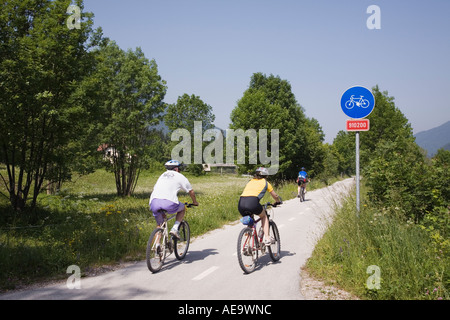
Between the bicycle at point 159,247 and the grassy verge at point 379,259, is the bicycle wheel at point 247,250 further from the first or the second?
the bicycle at point 159,247

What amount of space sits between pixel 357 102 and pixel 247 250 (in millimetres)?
3692

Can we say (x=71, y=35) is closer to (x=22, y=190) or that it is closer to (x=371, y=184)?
(x=22, y=190)

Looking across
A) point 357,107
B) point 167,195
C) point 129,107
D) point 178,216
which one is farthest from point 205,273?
point 129,107

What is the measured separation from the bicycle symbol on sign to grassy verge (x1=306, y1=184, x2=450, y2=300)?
2120 mm

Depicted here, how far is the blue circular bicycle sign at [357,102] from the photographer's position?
21.8 ft

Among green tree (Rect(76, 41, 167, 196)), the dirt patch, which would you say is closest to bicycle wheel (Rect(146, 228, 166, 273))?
the dirt patch

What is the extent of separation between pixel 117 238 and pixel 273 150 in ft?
81.6

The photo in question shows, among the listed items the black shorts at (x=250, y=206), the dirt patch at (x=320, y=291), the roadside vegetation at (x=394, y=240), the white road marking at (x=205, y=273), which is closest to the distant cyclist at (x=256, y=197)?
the black shorts at (x=250, y=206)

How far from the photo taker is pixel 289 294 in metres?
4.62

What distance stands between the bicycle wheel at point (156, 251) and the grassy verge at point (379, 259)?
2.59 meters

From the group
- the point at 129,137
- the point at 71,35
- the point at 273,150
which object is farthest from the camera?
the point at 273,150

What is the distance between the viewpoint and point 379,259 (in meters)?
4.97

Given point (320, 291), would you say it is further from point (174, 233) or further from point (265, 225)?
point (174, 233)
